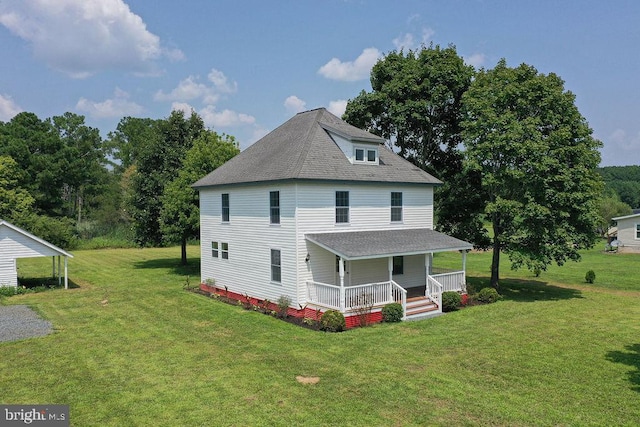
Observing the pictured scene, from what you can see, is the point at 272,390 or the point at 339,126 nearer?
the point at 272,390

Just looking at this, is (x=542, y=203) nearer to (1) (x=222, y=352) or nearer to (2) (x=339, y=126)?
(2) (x=339, y=126)

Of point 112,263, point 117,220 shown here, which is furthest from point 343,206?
point 117,220

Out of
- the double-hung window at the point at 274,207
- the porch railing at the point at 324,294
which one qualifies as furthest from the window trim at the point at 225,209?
the porch railing at the point at 324,294

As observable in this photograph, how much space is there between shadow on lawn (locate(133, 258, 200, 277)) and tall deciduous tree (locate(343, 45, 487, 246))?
1632 centimetres

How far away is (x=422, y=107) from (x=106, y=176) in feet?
203

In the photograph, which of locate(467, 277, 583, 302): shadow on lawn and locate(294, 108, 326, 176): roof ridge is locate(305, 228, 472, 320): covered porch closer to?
locate(294, 108, 326, 176): roof ridge

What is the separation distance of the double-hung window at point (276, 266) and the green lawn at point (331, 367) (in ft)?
6.27

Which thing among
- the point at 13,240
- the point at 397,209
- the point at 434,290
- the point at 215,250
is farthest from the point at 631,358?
the point at 13,240

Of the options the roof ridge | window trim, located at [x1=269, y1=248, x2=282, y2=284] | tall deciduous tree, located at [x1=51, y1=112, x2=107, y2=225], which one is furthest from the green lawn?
tall deciduous tree, located at [x1=51, y1=112, x2=107, y2=225]

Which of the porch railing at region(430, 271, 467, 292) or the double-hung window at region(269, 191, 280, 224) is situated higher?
the double-hung window at region(269, 191, 280, 224)

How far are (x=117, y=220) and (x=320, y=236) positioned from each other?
54694 mm

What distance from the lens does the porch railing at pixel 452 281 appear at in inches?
833

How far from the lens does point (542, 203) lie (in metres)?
21.8

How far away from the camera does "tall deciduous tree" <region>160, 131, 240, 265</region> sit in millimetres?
29219
